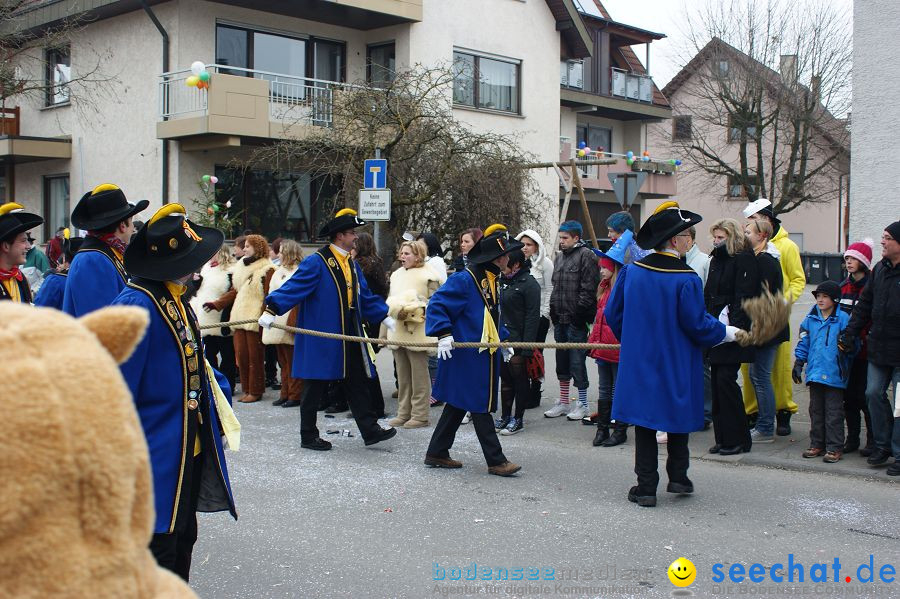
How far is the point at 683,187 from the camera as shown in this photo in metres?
44.1

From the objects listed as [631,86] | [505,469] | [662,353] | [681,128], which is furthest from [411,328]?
[681,128]

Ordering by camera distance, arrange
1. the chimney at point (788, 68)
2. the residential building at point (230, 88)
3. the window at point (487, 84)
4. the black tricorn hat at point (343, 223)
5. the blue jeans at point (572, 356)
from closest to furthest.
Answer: the black tricorn hat at point (343, 223) < the blue jeans at point (572, 356) < the residential building at point (230, 88) < the window at point (487, 84) < the chimney at point (788, 68)

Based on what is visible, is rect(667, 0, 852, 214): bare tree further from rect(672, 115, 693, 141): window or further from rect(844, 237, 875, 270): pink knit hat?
rect(844, 237, 875, 270): pink knit hat

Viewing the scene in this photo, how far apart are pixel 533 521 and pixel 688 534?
98cm

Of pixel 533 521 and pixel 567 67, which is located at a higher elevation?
pixel 567 67

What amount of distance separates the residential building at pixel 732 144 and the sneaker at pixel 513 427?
26.4 metres

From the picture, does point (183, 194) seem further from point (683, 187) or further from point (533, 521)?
point (683, 187)

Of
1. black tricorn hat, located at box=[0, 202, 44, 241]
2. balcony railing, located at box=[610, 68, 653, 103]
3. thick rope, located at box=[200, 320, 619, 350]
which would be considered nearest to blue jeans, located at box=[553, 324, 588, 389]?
thick rope, located at box=[200, 320, 619, 350]

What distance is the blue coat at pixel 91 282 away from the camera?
16.9ft

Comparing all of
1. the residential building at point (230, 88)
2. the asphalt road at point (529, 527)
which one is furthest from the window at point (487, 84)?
the asphalt road at point (529, 527)

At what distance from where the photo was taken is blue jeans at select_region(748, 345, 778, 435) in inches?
329

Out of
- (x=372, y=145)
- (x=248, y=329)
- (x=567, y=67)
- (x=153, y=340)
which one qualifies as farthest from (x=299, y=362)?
(x=567, y=67)

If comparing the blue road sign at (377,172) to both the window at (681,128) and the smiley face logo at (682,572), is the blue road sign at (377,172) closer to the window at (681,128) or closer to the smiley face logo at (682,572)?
the smiley face logo at (682,572)

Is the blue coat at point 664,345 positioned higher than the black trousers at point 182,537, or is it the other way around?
the blue coat at point 664,345
